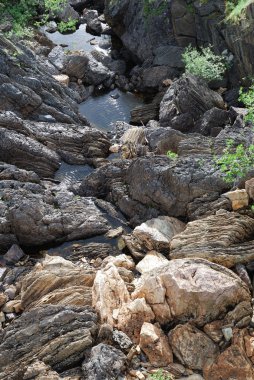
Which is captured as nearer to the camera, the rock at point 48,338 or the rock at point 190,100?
the rock at point 48,338

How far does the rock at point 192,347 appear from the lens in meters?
13.3

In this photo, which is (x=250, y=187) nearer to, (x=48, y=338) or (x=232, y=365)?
(x=232, y=365)

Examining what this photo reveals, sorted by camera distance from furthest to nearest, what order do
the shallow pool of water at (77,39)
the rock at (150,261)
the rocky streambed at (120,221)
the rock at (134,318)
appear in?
the shallow pool of water at (77,39)
the rock at (150,261)
the rock at (134,318)
the rocky streambed at (120,221)

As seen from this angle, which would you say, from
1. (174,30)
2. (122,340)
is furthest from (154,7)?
(122,340)

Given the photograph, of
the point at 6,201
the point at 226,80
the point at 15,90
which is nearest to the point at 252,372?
the point at 6,201

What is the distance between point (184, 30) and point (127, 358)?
31.5 metres

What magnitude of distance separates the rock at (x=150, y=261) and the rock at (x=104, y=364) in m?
5.60

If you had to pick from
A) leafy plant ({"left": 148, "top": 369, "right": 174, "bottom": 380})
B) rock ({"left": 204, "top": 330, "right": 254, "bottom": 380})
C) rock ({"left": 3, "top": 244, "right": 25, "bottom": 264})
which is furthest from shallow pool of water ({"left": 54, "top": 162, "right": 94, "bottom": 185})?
rock ({"left": 204, "top": 330, "right": 254, "bottom": 380})

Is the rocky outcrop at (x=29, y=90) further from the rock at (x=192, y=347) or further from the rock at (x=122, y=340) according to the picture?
the rock at (x=192, y=347)

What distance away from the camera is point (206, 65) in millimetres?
33344

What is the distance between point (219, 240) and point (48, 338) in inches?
302

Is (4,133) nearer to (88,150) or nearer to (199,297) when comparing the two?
(88,150)

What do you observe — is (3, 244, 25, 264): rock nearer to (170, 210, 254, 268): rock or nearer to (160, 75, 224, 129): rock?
(170, 210, 254, 268): rock

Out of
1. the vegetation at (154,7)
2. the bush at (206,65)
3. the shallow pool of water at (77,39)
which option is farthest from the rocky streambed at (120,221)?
the bush at (206,65)
